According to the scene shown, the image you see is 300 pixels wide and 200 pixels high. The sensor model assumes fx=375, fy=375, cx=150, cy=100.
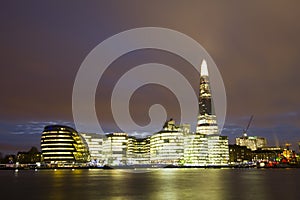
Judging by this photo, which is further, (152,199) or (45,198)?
(45,198)

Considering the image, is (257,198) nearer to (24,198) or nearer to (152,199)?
(152,199)

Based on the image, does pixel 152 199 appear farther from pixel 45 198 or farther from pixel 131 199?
pixel 45 198

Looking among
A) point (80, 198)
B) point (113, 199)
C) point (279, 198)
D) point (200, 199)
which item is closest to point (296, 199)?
point (279, 198)

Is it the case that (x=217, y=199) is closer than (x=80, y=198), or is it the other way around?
(x=217, y=199)

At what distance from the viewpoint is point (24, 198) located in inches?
2073

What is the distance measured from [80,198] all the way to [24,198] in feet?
26.6

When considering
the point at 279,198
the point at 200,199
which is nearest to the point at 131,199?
the point at 200,199

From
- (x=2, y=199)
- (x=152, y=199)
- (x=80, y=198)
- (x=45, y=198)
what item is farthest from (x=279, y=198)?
(x=2, y=199)

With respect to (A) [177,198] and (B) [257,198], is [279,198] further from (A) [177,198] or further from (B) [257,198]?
(A) [177,198]

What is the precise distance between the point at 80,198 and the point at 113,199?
4.72m

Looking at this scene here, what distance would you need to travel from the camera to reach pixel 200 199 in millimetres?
48062

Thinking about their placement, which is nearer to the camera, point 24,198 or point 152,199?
point 152,199

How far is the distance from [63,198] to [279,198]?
95.7 feet

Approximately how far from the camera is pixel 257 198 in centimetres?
4981
